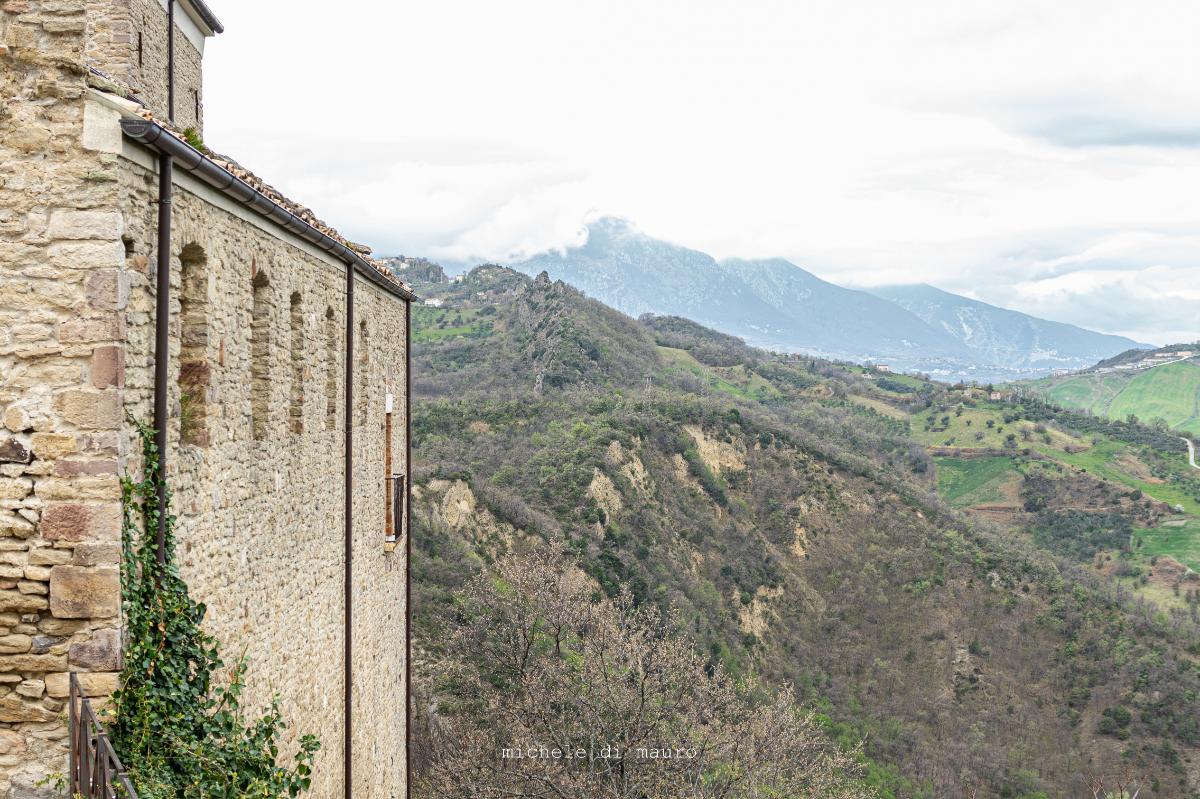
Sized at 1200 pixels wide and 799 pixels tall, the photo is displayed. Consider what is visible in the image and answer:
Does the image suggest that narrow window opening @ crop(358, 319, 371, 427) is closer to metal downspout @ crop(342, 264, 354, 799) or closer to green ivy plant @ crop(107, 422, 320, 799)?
metal downspout @ crop(342, 264, 354, 799)

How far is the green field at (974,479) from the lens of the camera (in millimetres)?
75625

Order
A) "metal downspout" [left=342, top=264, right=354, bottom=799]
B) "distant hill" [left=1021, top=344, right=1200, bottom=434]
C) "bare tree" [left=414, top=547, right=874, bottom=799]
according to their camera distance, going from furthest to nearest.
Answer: "distant hill" [left=1021, top=344, right=1200, bottom=434]
"bare tree" [left=414, top=547, right=874, bottom=799]
"metal downspout" [left=342, top=264, right=354, bottom=799]

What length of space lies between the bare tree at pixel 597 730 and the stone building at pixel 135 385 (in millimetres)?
8567

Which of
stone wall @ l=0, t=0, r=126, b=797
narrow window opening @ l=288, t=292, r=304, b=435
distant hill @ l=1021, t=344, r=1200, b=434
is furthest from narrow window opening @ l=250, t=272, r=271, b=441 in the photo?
distant hill @ l=1021, t=344, r=1200, b=434

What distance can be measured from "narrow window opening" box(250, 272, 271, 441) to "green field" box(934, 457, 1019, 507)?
7251 centimetres

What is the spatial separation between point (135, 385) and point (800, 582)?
4744cm

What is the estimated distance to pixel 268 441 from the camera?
8.20m

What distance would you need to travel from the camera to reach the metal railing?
191 inches

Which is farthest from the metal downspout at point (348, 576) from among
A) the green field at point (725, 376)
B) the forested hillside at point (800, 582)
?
the green field at point (725, 376)

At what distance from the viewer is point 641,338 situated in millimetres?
92375

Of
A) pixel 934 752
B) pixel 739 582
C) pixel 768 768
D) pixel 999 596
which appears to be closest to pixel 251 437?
pixel 768 768

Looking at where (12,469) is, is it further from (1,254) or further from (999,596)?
(999,596)

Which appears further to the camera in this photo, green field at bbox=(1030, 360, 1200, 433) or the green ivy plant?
green field at bbox=(1030, 360, 1200, 433)

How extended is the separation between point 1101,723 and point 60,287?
150 ft
